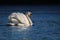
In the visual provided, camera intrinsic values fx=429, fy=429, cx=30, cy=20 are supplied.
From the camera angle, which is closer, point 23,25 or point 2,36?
point 2,36

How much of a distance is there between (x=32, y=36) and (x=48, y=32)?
1.23m

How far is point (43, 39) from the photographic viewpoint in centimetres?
1381

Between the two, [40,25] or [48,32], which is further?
[40,25]

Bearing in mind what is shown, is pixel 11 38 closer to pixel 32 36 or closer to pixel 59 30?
pixel 32 36

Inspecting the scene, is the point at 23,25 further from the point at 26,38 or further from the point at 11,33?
the point at 26,38

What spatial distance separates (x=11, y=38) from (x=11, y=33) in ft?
4.35

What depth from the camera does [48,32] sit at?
51.5ft
